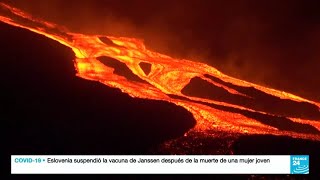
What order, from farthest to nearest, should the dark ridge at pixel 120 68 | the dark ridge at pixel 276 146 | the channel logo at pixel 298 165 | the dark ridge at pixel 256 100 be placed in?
the dark ridge at pixel 120 68
the dark ridge at pixel 256 100
the dark ridge at pixel 276 146
the channel logo at pixel 298 165

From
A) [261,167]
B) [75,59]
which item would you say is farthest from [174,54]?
[261,167]

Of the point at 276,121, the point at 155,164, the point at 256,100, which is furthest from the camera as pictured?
the point at 256,100

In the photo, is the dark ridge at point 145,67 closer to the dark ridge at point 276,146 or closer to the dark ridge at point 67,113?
the dark ridge at point 67,113

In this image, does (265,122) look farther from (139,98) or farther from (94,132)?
(94,132)

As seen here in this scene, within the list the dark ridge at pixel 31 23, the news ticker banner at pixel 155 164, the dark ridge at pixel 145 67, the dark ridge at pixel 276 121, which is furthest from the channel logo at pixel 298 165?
the dark ridge at pixel 31 23

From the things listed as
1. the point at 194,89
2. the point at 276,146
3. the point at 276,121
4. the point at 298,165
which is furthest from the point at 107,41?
the point at 298,165

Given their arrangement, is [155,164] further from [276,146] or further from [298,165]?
[276,146]
